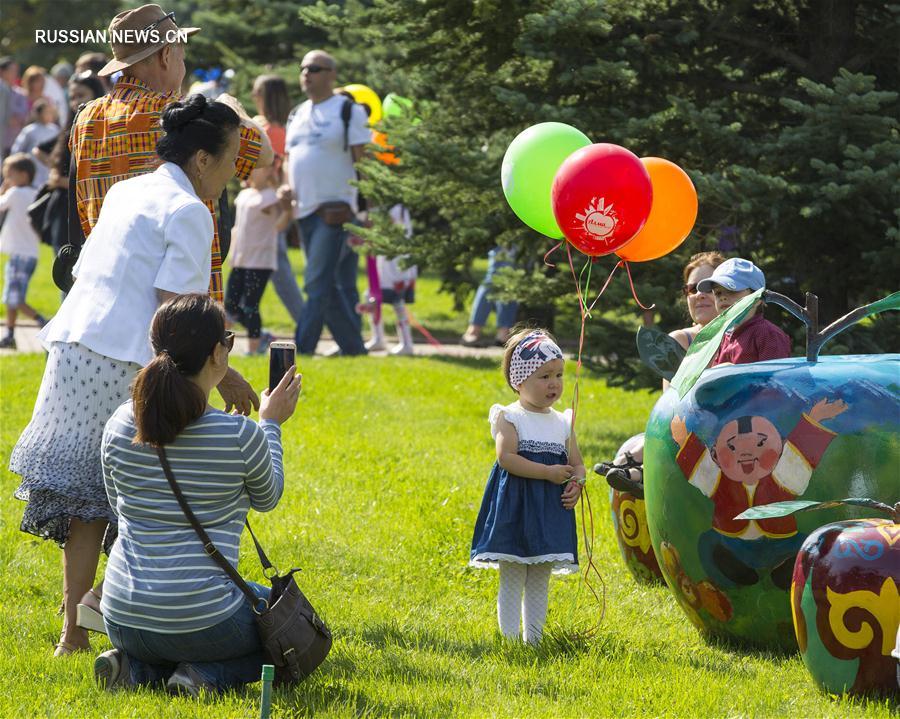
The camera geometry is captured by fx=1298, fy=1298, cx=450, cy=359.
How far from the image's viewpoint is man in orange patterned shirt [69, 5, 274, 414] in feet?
16.9

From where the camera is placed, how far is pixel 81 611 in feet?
15.2

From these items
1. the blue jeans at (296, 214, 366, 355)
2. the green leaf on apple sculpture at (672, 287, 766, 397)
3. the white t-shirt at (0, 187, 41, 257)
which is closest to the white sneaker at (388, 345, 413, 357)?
the blue jeans at (296, 214, 366, 355)

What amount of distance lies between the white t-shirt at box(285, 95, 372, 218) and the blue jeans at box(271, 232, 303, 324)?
1020 millimetres

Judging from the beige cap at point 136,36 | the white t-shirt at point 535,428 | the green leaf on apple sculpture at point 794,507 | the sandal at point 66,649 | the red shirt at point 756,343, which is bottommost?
the sandal at point 66,649

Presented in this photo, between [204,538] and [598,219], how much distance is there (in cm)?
217

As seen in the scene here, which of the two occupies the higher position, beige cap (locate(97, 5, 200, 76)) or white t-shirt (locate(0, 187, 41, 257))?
beige cap (locate(97, 5, 200, 76))

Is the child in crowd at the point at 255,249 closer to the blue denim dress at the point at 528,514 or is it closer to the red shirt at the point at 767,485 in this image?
the blue denim dress at the point at 528,514

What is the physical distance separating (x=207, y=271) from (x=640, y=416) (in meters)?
5.86

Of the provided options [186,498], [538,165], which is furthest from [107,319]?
[538,165]

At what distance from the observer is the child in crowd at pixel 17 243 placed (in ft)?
41.3

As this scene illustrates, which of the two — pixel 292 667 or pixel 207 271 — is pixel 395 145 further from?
pixel 292 667

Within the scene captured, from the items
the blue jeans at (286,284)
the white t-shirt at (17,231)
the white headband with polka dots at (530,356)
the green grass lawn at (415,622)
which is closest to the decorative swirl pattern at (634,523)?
the green grass lawn at (415,622)

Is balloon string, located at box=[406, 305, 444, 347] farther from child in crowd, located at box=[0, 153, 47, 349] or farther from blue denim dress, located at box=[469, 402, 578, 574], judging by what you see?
blue denim dress, located at box=[469, 402, 578, 574]

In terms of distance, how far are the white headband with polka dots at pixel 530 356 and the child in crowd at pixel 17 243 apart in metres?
8.42
